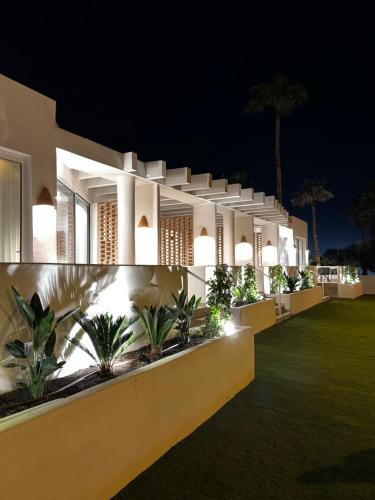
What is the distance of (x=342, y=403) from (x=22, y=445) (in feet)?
12.4

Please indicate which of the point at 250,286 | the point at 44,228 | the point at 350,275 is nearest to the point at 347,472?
the point at 44,228

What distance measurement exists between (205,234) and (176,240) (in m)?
Result: 3.83

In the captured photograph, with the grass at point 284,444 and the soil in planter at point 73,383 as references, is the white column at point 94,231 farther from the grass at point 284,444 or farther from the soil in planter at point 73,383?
the soil in planter at point 73,383

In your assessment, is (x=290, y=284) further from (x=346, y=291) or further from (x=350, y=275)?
(x=350, y=275)

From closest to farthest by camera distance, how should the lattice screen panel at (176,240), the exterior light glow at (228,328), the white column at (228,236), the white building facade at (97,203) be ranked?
the exterior light glow at (228,328) < the white building facade at (97,203) < the white column at (228,236) < the lattice screen panel at (176,240)

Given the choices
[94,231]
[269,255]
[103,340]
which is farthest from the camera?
[269,255]

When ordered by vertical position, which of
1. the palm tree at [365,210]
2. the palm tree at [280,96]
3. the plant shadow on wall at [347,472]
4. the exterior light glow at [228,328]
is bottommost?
the plant shadow on wall at [347,472]

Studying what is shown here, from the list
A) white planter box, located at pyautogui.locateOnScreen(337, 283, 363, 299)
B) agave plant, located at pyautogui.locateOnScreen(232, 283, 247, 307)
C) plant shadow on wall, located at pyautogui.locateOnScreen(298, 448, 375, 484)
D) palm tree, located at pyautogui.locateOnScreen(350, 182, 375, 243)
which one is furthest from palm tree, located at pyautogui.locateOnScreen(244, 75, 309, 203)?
plant shadow on wall, located at pyautogui.locateOnScreen(298, 448, 375, 484)

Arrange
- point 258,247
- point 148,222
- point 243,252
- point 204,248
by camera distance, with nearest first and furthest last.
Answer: point 148,222
point 204,248
point 243,252
point 258,247

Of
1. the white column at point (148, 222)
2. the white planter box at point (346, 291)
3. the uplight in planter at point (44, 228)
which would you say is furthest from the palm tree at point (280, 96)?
the uplight in planter at point (44, 228)

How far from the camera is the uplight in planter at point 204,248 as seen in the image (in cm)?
1273

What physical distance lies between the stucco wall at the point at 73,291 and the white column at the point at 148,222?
405 centimetres

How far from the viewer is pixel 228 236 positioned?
14.3 meters

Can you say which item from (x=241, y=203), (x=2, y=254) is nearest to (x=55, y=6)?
(x=241, y=203)
